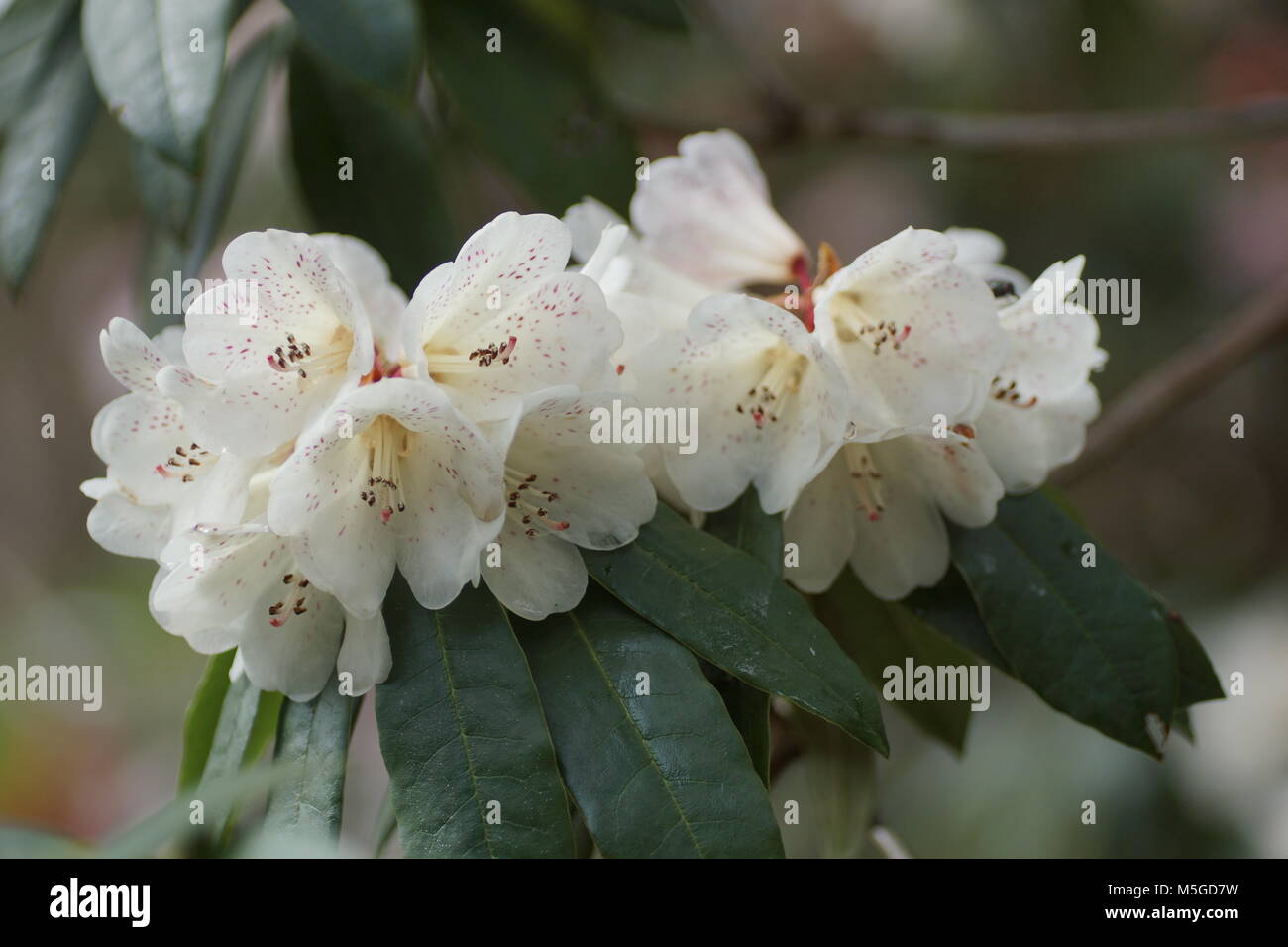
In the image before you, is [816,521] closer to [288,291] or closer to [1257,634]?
[288,291]

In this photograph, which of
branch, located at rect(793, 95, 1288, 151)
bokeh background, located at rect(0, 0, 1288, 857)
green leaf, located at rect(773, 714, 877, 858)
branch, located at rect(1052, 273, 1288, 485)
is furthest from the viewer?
bokeh background, located at rect(0, 0, 1288, 857)

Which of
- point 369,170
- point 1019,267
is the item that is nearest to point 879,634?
point 369,170

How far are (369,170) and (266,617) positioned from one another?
75cm

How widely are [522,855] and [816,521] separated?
372 millimetres

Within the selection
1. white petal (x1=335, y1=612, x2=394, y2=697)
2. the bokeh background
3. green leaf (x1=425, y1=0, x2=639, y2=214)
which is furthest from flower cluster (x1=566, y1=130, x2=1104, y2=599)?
the bokeh background

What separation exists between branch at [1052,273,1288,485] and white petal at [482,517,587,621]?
0.91 metres

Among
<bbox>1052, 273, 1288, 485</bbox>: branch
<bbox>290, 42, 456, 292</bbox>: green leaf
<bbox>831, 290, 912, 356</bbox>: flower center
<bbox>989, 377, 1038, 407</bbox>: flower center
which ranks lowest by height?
<bbox>989, 377, 1038, 407</bbox>: flower center

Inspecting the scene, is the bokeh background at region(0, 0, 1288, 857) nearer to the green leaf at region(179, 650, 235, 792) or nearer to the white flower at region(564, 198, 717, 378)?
the white flower at region(564, 198, 717, 378)

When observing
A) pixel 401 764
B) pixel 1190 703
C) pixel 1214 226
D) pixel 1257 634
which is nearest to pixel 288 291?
pixel 401 764

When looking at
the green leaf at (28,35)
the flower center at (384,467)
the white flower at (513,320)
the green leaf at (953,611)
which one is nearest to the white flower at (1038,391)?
the green leaf at (953,611)

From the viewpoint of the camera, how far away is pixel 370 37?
0.99 metres

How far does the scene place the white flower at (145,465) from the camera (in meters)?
0.81

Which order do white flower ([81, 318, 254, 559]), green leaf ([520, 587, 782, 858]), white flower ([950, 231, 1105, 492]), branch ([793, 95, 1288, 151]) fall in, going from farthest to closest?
branch ([793, 95, 1288, 151])
white flower ([950, 231, 1105, 492])
white flower ([81, 318, 254, 559])
green leaf ([520, 587, 782, 858])

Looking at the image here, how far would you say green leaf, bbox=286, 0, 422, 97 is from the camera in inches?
38.2
